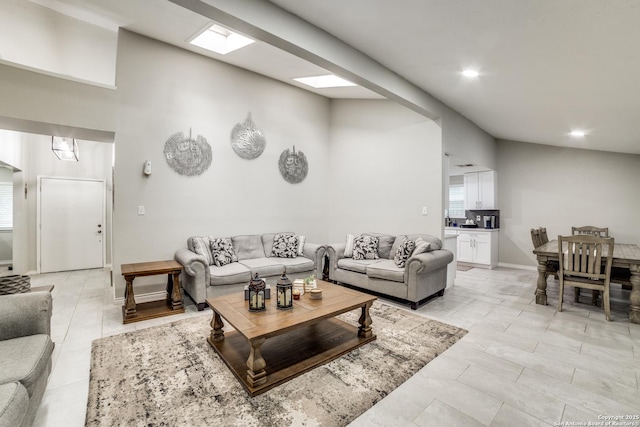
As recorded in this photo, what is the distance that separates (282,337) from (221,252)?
6.00 ft

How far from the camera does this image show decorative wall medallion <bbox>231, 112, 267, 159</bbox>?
4.66m

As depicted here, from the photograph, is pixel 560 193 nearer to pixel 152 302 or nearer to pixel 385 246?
pixel 385 246

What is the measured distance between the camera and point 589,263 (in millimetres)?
3371

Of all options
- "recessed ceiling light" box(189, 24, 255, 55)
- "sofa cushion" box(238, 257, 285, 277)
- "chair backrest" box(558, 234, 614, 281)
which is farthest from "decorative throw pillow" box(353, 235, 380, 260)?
"recessed ceiling light" box(189, 24, 255, 55)

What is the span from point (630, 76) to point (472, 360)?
2733 mm

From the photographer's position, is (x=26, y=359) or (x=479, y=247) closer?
(x=26, y=359)

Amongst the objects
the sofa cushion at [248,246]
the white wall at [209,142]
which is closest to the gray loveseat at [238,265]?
the sofa cushion at [248,246]

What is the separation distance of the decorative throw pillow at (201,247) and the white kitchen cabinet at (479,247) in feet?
17.5

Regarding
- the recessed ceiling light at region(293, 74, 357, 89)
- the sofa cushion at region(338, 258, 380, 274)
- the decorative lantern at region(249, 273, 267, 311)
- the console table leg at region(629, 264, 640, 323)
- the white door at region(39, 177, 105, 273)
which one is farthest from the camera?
the white door at region(39, 177, 105, 273)

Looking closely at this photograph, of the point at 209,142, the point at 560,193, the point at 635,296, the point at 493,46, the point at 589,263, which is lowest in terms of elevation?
the point at 635,296

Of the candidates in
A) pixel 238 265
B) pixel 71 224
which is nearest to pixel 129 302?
pixel 238 265

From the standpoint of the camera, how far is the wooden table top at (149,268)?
3309 millimetres

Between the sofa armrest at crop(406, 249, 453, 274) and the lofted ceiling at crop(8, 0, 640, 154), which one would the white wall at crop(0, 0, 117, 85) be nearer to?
the lofted ceiling at crop(8, 0, 640, 154)

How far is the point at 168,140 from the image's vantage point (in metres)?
4.06
